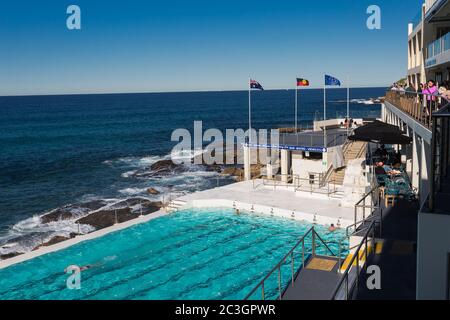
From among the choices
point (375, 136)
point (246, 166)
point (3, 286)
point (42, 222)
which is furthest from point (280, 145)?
point (3, 286)

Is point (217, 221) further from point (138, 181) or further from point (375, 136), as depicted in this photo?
point (138, 181)

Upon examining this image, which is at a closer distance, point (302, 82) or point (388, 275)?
point (388, 275)

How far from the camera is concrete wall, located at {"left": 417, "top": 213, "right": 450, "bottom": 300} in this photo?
714 centimetres

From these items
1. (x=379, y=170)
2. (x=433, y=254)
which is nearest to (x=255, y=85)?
(x=379, y=170)

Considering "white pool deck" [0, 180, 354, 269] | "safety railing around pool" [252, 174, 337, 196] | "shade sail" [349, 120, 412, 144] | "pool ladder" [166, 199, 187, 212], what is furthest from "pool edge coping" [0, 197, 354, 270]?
"shade sail" [349, 120, 412, 144]

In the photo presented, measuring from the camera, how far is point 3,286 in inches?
595

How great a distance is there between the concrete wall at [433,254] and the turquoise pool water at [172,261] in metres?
6.81

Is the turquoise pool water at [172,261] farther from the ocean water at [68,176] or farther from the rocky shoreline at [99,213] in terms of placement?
the ocean water at [68,176]

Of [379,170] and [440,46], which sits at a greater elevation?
[440,46]

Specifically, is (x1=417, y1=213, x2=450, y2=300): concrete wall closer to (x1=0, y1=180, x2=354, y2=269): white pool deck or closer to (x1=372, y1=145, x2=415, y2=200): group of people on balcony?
(x1=372, y1=145, x2=415, y2=200): group of people on balcony

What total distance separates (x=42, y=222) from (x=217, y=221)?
12.7 meters

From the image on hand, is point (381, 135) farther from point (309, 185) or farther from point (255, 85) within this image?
point (255, 85)

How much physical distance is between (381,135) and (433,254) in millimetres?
10795

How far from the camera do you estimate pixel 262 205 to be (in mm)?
22266
